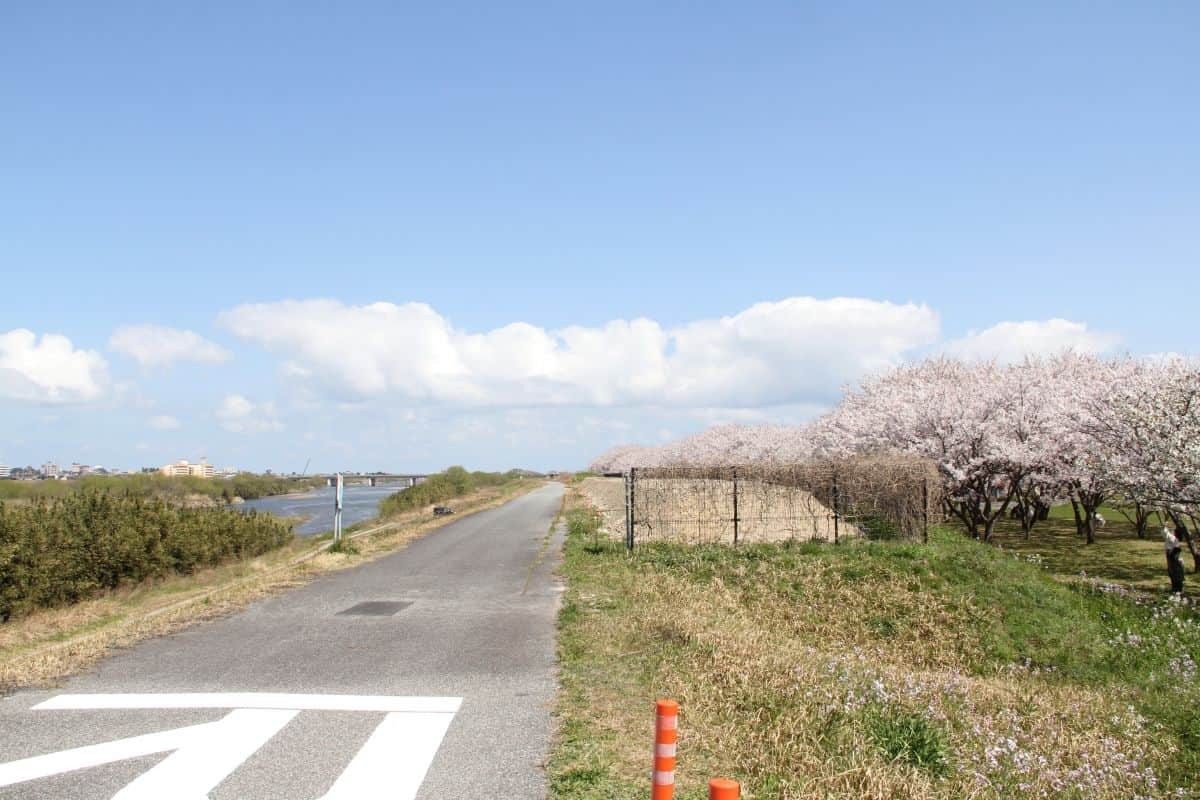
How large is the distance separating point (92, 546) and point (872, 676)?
55.0 feet

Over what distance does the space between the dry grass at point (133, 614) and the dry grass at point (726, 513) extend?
312 inches

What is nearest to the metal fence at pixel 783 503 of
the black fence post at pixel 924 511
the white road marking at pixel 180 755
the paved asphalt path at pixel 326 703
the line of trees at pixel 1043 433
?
the black fence post at pixel 924 511

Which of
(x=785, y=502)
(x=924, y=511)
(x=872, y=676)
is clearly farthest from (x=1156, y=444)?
(x=872, y=676)

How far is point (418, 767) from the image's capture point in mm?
6172

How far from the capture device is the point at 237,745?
6676 mm

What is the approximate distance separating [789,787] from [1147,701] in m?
8.14

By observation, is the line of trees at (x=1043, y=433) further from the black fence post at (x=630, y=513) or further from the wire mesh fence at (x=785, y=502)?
the black fence post at (x=630, y=513)

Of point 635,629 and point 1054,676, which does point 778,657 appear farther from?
point 1054,676

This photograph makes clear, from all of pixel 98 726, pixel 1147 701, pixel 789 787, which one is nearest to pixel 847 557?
pixel 1147 701

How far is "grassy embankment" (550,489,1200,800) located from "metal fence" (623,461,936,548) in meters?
1.59

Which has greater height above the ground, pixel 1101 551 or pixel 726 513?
pixel 726 513

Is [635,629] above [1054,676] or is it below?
above

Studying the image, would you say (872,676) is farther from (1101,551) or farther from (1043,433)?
(1043,433)

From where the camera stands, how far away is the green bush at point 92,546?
15.3m
